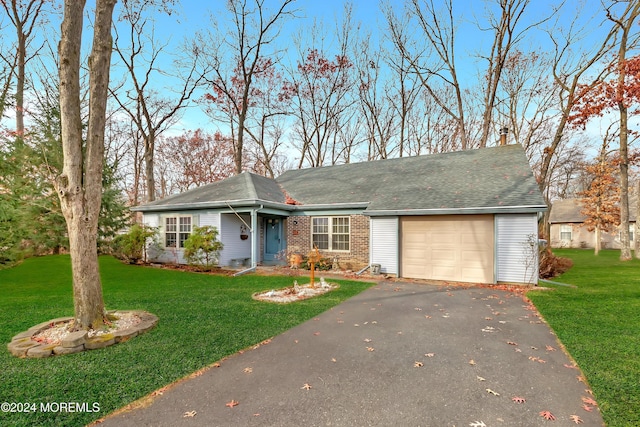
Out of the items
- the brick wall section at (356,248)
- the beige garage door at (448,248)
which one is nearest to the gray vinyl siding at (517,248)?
the beige garage door at (448,248)

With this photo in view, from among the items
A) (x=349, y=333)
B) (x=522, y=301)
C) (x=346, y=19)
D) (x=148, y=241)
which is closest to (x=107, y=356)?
(x=349, y=333)

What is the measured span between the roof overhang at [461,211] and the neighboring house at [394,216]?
0.03 m

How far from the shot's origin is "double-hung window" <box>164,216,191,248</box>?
13.3 m

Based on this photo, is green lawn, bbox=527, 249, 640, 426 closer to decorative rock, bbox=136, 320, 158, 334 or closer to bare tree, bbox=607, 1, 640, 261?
decorative rock, bbox=136, 320, 158, 334

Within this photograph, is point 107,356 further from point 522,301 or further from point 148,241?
point 148,241

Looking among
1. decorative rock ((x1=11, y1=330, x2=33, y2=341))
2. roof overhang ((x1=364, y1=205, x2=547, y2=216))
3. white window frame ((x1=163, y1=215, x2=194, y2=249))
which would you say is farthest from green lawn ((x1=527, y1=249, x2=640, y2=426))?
white window frame ((x1=163, y1=215, x2=194, y2=249))

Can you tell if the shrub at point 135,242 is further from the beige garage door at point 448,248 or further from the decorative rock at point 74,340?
the beige garage door at point 448,248

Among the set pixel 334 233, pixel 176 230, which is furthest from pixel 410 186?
pixel 176 230

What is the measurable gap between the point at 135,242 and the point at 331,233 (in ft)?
27.1

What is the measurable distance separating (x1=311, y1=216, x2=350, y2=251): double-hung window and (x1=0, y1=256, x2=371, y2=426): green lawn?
113 inches

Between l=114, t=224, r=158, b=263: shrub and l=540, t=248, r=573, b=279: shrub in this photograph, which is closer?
l=540, t=248, r=573, b=279: shrub

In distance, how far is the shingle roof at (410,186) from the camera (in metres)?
Result: 9.94

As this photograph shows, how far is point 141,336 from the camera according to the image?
4.77m

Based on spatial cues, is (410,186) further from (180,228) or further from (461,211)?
(180,228)
